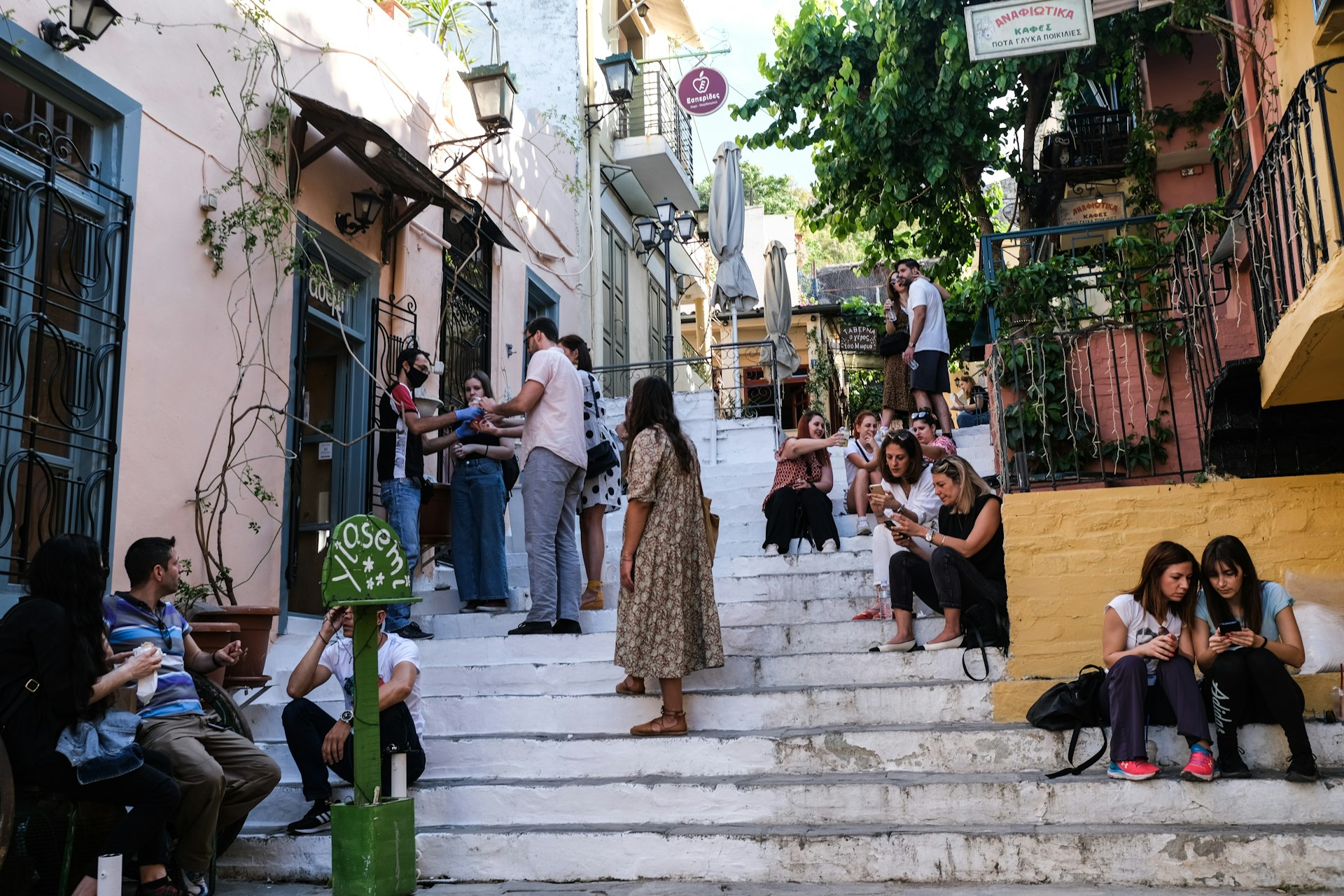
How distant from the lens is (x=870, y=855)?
4.57m

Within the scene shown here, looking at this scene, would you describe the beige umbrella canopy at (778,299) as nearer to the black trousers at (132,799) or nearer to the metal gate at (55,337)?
the metal gate at (55,337)

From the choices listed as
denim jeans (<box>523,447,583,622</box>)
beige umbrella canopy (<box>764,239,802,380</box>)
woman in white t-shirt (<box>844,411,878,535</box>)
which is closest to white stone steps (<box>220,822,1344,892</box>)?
denim jeans (<box>523,447,583,622</box>)

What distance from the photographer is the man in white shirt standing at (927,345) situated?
9797 mm

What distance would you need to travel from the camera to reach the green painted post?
4.29 meters

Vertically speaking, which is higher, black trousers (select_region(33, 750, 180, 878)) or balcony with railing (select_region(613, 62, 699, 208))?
balcony with railing (select_region(613, 62, 699, 208))

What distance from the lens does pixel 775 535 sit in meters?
8.53

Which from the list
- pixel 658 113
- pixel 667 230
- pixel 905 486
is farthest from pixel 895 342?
pixel 658 113

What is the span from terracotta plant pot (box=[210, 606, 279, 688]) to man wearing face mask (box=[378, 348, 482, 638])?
4.42ft

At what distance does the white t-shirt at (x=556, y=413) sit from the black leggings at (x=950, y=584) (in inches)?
80.0

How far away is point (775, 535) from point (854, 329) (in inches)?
706

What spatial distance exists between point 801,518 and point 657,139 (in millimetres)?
8735

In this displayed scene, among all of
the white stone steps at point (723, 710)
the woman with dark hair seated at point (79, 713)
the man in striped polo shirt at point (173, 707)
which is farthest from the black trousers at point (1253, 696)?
the woman with dark hair seated at point (79, 713)

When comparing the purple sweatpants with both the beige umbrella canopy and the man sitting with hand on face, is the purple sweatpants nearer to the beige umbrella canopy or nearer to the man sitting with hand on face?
the man sitting with hand on face

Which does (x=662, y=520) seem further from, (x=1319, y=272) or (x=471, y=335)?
(x=471, y=335)
